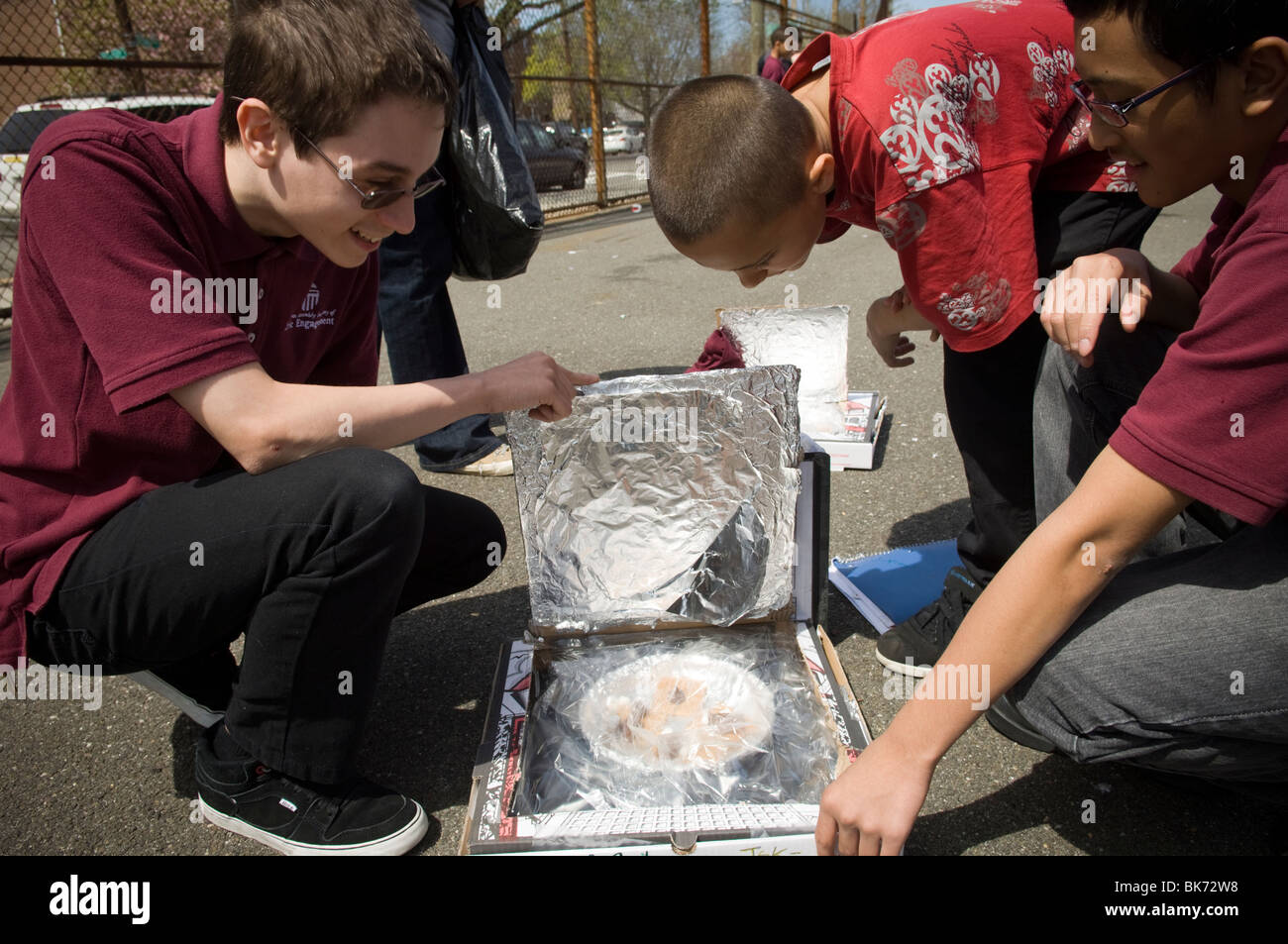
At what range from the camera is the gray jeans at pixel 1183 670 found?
110 centimetres

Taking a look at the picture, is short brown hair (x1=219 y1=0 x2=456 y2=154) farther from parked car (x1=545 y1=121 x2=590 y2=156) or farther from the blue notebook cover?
parked car (x1=545 y1=121 x2=590 y2=156)

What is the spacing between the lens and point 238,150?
1353 mm

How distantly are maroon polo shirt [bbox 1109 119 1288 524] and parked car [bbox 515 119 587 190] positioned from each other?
9081 mm

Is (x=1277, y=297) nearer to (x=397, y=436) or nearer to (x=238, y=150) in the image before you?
(x=397, y=436)

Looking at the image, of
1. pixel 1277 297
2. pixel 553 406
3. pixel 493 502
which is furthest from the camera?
pixel 493 502

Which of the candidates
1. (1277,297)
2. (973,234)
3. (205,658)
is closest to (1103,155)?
(973,234)

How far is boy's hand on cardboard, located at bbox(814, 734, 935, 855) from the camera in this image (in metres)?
1.06

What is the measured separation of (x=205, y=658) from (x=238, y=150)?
101 centimetres

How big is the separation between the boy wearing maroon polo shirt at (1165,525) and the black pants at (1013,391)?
17.5 inches

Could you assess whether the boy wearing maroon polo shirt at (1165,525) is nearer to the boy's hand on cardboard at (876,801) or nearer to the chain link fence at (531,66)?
the boy's hand on cardboard at (876,801)

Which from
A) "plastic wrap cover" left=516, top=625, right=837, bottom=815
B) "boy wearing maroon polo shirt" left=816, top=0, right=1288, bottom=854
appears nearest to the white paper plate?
"plastic wrap cover" left=516, top=625, right=837, bottom=815

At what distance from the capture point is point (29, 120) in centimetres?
649

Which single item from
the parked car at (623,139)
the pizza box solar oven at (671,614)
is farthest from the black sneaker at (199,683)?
the parked car at (623,139)

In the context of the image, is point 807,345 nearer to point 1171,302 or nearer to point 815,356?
point 815,356
